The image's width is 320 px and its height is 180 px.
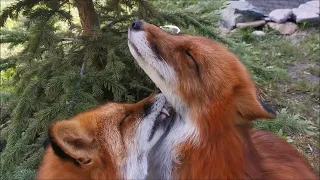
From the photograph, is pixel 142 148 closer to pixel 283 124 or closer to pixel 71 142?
pixel 71 142

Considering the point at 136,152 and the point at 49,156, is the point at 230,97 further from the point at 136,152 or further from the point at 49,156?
the point at 49,156

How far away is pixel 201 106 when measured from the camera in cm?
213

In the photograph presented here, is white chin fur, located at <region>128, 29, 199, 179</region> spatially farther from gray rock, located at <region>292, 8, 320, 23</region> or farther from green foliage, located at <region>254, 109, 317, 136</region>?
gray rock, located at <region>292, 8, 320, 23</region>

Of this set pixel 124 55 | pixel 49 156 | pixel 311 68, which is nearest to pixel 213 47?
pixel 49 156

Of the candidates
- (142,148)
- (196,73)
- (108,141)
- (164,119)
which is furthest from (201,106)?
(108,141)

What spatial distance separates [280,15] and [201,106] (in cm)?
580

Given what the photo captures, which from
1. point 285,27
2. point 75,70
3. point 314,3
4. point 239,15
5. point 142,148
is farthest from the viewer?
point 314,3

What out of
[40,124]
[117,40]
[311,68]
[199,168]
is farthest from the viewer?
[311,68]

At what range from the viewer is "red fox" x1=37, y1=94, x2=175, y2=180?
1.97m

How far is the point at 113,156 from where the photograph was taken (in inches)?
82.7

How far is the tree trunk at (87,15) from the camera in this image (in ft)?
11.1

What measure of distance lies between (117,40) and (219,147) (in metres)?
1.58

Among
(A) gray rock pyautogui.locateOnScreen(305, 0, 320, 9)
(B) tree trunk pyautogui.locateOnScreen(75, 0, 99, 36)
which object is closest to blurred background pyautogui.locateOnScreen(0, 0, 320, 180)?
(B) tree trunk pyautogui.locateOnScreen(75, 0, 99, 36)

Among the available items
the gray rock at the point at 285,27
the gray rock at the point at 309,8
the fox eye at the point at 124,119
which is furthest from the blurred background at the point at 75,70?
the gray rock at the point at 309,8
